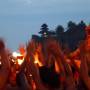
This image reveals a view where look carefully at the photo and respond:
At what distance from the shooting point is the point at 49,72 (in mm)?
5949

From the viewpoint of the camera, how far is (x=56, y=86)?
19.4ft

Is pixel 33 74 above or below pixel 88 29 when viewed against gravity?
below

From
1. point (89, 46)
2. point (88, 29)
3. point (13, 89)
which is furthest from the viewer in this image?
point (88, 29)

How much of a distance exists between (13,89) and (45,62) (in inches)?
23.5

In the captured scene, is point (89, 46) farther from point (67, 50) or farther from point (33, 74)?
point (33, 74)

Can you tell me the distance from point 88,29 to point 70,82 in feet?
3.60

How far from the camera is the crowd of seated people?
19.3 ft

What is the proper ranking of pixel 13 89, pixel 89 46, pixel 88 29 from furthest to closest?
pixel 88 29, pixel 89 46, pixel 13 89

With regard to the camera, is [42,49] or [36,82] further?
[42,49]

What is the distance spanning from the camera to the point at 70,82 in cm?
596

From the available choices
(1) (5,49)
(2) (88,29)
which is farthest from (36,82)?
(2) (88,29)

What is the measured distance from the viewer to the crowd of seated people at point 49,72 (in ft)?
19.3

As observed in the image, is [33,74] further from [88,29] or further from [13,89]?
[88,29]

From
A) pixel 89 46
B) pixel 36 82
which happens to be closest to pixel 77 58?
pixel 89 46
